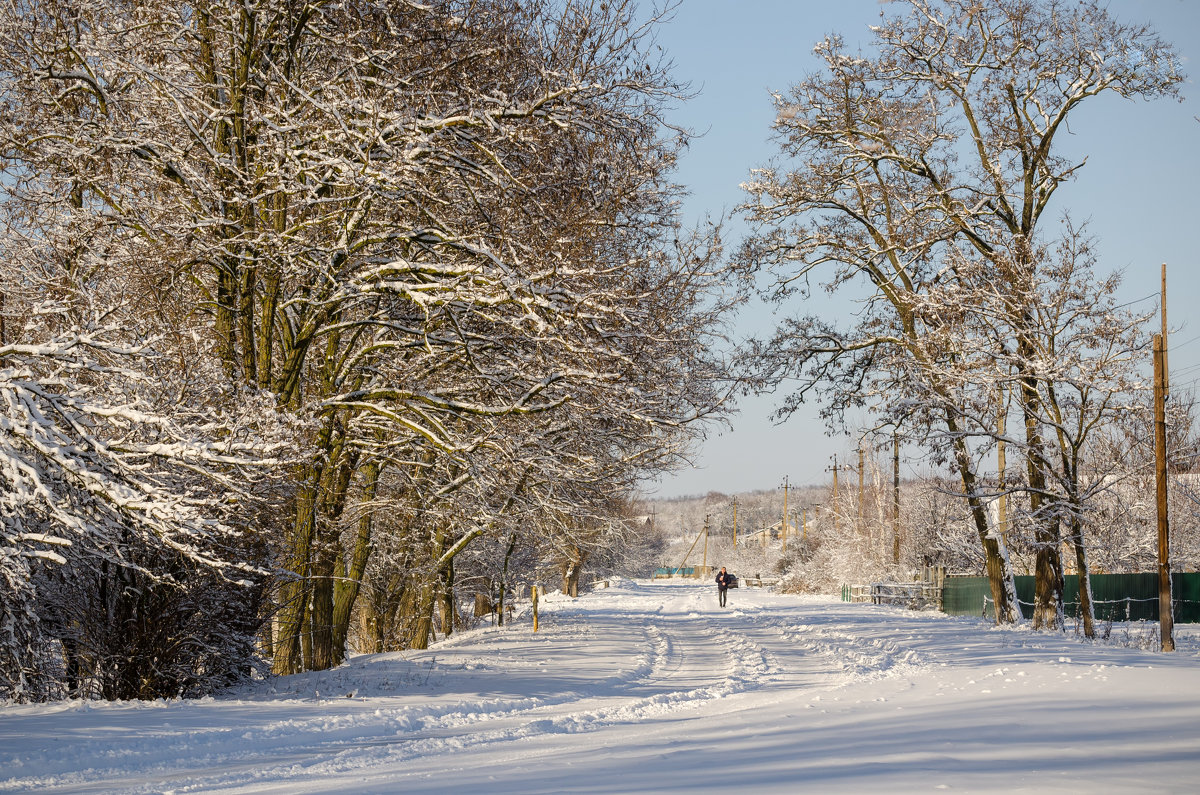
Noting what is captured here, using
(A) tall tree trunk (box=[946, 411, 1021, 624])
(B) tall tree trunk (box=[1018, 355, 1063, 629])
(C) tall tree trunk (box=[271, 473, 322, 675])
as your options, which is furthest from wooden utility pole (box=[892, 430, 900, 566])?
(C) tall tree trunk (box=[271, 473, 322, 675])

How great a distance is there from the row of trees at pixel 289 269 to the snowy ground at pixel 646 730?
4.55 feet

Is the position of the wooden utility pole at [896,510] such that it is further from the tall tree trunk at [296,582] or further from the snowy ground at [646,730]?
the tall tree trunk at [296,582]

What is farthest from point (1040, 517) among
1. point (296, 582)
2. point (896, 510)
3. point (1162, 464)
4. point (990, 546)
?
point (896, 510)

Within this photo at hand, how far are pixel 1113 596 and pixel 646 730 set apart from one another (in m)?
29.0

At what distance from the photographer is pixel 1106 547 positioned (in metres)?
34.5

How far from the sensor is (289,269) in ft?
38.4

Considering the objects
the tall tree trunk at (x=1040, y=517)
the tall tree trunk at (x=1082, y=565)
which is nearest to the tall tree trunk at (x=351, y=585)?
the tall tree trunk at (x=1040, y=517)

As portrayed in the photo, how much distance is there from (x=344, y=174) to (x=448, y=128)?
1.36 metres

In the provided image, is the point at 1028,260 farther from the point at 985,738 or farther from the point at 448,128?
the point at 985,738

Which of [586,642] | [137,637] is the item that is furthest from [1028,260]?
[137,637]

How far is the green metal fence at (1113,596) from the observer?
100ft

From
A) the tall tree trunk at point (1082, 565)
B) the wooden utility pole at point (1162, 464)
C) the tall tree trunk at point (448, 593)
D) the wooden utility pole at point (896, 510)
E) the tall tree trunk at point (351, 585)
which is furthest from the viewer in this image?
the wooden utility pole at point (896, 510)

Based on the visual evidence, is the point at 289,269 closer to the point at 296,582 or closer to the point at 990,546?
the point at 296,582

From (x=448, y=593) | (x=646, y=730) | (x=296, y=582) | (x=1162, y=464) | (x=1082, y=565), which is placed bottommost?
(x=448, y=593)
